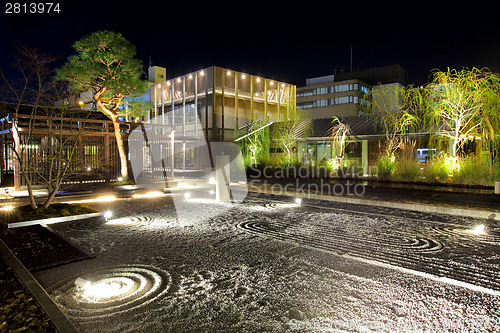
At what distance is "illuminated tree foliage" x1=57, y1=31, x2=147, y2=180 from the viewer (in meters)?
13.8

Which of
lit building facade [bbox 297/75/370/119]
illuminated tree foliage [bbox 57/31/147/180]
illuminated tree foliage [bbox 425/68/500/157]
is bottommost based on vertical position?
→ illuminated tree foliage [bbox 425/68/500/157]

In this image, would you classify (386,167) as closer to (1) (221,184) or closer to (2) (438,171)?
(2) (438,171)

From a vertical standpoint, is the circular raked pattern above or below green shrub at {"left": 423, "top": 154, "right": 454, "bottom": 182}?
below

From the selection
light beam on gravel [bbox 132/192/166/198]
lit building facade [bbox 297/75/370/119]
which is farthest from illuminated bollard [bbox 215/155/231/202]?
lit building facade [bbox 297/75/370/119]

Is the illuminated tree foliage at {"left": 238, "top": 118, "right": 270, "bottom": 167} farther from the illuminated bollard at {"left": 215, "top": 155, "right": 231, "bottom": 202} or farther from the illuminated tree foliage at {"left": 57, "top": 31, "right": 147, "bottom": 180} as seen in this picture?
the illuminated tree foliage at {"left": 57, "top": 31, "right": 147, "bottom": 180}

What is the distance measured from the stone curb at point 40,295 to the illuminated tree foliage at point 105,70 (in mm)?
10803

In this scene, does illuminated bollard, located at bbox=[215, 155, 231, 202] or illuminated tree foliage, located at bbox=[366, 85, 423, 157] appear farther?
illuminated tree foliage, located at bbox=[366, 85, 423, 157]

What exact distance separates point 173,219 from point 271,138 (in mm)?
16699

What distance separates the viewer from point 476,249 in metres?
5.45

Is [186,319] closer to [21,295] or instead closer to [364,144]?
[21,295]

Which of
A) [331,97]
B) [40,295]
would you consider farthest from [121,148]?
[331,97]

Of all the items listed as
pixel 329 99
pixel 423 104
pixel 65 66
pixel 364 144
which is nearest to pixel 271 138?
pixel 364 144

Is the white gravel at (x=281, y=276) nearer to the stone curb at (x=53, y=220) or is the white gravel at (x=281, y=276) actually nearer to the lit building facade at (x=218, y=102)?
the stone curb at (x=53, y=220)

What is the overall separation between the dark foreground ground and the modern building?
58775 mm
